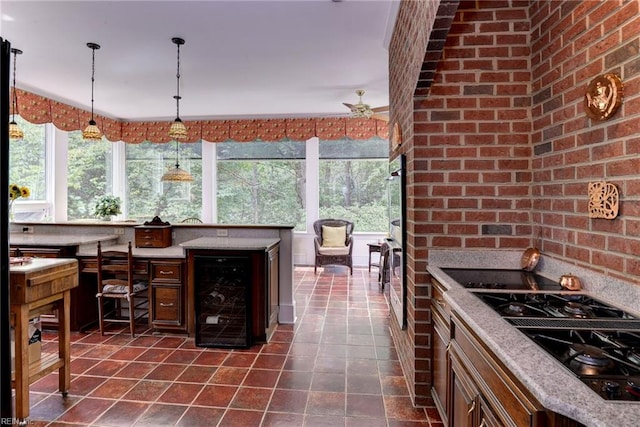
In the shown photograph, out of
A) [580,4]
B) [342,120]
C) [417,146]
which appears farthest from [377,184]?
[580,4]

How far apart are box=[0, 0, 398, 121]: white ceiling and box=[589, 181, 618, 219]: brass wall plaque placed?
7.29 ft

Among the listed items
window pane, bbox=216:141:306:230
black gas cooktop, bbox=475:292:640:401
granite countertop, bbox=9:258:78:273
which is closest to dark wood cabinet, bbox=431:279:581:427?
black gas cooktop, bbox=475:292:640:401

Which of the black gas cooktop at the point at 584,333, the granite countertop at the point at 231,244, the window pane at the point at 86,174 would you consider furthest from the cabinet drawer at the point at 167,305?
the window pane at the point at 86,174

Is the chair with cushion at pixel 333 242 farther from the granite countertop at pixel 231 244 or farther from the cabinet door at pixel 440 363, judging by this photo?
the cabinet door at pixel 440 363

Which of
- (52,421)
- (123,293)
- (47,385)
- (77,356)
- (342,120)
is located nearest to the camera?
(52,421)

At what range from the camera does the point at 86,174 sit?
20.8 ft

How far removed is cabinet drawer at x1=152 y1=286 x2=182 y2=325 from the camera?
3299 mm

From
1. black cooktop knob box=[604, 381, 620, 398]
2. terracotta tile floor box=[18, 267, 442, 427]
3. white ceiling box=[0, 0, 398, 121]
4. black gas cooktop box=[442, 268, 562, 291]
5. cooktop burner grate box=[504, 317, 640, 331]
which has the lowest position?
terracotta tile floor box=[18, 267, 442, 427]

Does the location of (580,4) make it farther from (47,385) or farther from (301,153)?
(301,153)

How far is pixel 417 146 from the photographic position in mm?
2137

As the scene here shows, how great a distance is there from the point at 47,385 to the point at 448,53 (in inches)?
135

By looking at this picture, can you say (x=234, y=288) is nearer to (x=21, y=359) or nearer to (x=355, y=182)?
(x=21, y=359)

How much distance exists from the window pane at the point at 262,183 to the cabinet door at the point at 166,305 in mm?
3589

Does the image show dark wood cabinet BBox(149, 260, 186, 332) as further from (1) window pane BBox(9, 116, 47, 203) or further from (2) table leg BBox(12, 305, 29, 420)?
(1) window pane BBox(9, 116, 47, 203)
